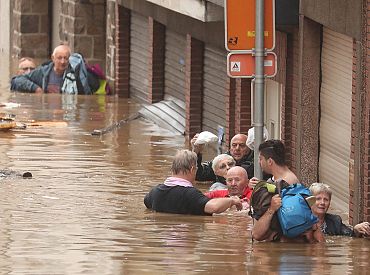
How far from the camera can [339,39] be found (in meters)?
16.6

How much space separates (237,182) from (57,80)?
14.7 metres

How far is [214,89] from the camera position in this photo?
2252 centimetres

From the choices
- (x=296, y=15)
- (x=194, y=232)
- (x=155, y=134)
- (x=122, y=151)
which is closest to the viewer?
(x=194, y=232)

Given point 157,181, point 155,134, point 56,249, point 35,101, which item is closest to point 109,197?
point 157,181

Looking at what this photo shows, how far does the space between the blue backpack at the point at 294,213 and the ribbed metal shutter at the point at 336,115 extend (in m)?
3.59

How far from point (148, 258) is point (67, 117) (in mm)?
13404

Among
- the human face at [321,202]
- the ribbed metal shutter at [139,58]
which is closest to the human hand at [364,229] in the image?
the human face at [321,202]

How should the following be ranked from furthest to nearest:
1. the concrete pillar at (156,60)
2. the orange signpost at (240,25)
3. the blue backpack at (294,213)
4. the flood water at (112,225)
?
the concrete pillar at (156,60) < the orange signpost at (240,25) < the blue backpack at (294,213) < the flood water at (112,225)

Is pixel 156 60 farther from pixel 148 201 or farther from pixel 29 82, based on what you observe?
pixel 148 201

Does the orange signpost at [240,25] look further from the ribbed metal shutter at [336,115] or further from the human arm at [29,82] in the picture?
the human arm at [29,82]

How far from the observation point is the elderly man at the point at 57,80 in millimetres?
29000

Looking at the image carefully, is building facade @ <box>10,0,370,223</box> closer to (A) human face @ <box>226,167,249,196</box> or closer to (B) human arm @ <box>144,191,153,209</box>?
(A) human face @ <box>226,167,249,196</box>

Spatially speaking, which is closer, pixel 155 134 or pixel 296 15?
pixel 296 15

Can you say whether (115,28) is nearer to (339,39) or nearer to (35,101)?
(35,101)
